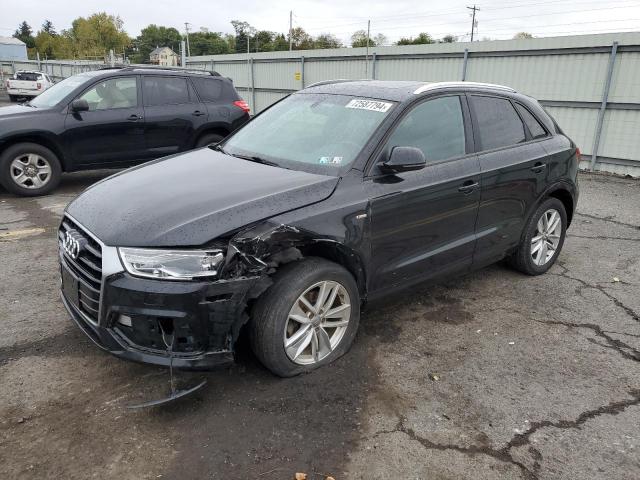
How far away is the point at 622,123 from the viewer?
10.2 m

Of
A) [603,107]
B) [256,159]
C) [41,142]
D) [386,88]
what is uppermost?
[386,88]

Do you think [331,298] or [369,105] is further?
[369,105]

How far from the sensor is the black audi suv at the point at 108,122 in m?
7.24

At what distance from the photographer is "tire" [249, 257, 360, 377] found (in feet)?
9.27

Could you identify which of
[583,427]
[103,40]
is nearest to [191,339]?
[583,427]

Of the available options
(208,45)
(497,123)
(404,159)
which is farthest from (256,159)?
(208,45)

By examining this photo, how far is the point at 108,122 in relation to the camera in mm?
7629

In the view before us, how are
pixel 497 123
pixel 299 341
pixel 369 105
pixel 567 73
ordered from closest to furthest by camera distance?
pixel 299 341 → pixel 369 105 → pixel 497 123 → pixel 567 73

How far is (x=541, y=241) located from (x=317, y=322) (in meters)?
2.76

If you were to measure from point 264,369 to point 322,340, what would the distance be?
41cm

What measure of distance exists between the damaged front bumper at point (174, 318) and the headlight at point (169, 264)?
4 cm

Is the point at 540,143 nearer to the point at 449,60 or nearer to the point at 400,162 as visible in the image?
the point at 400,162

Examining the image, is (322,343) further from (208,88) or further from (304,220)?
(208,88)

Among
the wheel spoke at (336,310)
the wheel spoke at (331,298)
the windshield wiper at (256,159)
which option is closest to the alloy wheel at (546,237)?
the wheel spoke at (336,310)
